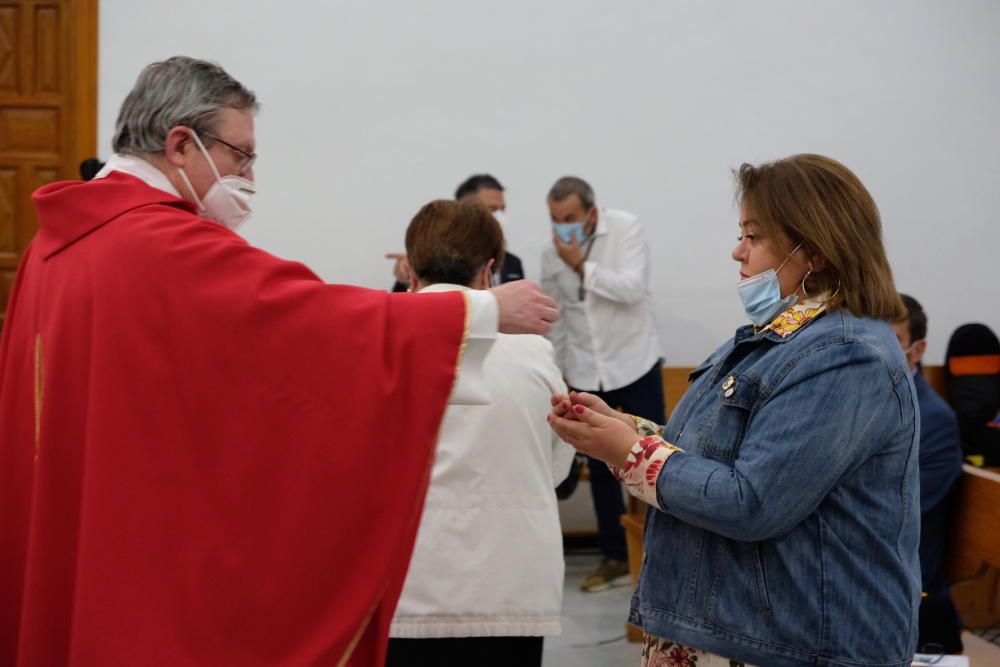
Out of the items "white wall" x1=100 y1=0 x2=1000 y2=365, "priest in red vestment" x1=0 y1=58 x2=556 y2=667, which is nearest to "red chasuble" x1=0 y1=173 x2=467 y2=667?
"priest in red vestment" x1=0 y1=58 x2=556 y2=667

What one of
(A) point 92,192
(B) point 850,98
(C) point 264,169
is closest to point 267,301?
(A) point 92,192

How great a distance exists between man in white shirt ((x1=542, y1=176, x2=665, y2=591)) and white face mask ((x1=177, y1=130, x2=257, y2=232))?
3.30 metres

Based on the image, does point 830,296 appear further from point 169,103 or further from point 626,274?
point 626,274

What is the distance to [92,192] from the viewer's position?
1.91 meters

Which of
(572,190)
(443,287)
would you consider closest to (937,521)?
(443,287)

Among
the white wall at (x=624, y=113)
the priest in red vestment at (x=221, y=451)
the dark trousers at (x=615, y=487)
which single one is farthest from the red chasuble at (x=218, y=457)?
the white wall at (x=624, y=113)

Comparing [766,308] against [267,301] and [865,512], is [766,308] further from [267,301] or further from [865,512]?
[267,301]

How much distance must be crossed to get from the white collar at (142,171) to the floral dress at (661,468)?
0.93 meters

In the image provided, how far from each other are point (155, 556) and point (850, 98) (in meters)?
5.63

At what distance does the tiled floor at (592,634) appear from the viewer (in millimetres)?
4270

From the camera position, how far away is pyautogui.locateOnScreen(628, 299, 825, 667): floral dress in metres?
1.83

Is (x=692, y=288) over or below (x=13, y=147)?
below

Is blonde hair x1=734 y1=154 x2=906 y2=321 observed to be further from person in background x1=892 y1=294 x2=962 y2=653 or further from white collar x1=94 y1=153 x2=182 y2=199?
person in background x1=892 y1=294 x2=962 y2=653

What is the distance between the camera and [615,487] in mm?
5305
